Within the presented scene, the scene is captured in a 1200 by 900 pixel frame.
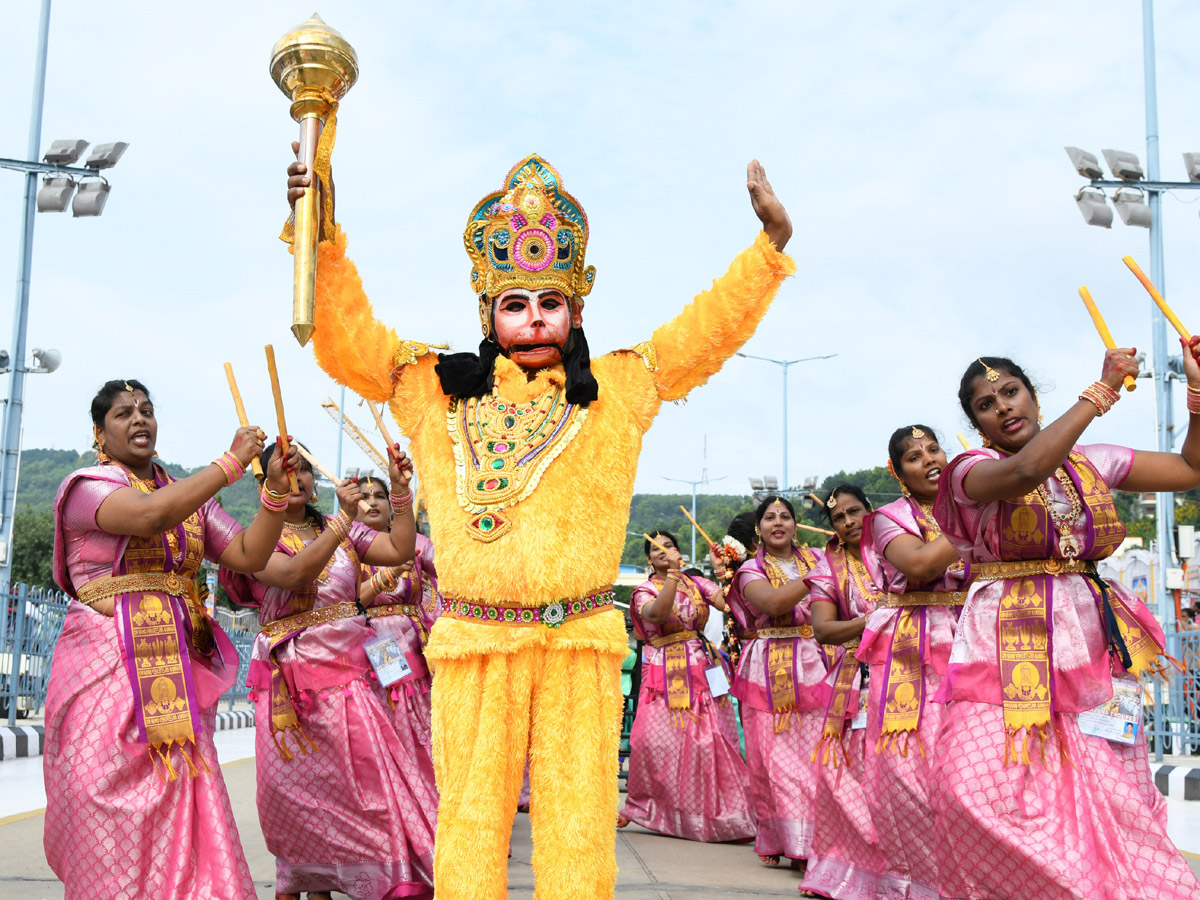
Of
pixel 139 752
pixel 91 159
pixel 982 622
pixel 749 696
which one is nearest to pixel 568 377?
pixel 982 622

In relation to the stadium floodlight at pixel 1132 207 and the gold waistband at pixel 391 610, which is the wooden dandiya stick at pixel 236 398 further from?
the stadium floodlight at pixel 1132 207

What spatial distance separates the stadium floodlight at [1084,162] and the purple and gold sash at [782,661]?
7.72m

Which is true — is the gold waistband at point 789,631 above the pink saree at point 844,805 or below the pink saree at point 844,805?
above

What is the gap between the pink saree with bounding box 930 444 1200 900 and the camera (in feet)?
11.0

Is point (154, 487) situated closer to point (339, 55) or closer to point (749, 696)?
point (339, 55)

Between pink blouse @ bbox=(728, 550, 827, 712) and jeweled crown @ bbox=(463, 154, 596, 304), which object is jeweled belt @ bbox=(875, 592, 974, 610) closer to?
pink blouse @ bbox=(728, 550, 827, 712)

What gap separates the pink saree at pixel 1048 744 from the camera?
3.34 meters

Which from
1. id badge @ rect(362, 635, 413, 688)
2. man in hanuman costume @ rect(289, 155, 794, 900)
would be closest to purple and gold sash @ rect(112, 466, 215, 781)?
man in hanuman costume @ rect(289, 155, 794, 900)

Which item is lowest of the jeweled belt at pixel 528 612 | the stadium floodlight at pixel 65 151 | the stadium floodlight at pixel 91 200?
the jeweled belt at pixel 528 612

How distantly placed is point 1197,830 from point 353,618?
17.7ft

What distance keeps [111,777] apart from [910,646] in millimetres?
3113

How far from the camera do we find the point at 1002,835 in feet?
11.2

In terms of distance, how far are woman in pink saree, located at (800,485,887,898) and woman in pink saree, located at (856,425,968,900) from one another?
0.19 m

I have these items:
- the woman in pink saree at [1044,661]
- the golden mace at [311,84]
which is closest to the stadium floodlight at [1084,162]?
the woman in pink saree at [1044,661]
